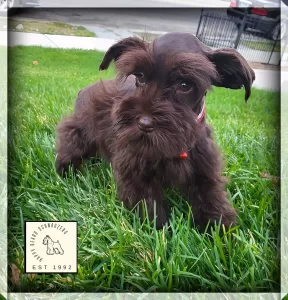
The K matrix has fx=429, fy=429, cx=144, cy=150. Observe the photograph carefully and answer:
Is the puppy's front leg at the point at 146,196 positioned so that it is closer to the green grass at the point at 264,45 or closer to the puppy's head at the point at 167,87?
the puppy's head at the point at 167,87

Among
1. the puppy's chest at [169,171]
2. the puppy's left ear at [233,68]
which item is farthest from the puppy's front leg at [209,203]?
the puppy's left ear at [233,68]

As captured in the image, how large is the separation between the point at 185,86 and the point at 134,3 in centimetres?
40

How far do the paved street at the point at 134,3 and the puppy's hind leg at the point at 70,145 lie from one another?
2.31 ft

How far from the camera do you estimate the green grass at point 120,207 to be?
5.45 feet

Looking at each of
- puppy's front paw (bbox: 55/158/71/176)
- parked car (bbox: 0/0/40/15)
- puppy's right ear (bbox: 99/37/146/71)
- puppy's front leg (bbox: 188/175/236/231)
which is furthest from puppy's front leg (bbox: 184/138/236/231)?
parked car (bbox: 0/0/40/15)

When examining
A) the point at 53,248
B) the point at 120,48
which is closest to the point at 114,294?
the point at 53,248

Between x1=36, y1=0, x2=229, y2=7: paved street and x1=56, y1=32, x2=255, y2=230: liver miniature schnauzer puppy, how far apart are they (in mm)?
136

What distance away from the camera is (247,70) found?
178 cm

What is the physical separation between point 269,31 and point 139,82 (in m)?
0.58

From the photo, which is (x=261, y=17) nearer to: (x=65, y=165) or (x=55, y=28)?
(x=55, y=28)

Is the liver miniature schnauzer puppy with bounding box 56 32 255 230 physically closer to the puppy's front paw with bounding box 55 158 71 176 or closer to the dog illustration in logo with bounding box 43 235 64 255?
the puppy's front paw with bounding box 55 158 71 176

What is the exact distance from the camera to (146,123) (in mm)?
1641

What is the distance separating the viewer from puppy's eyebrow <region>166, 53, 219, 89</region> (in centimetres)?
169

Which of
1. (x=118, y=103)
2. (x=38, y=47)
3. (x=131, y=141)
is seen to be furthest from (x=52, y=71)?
(x=131, y=141)
